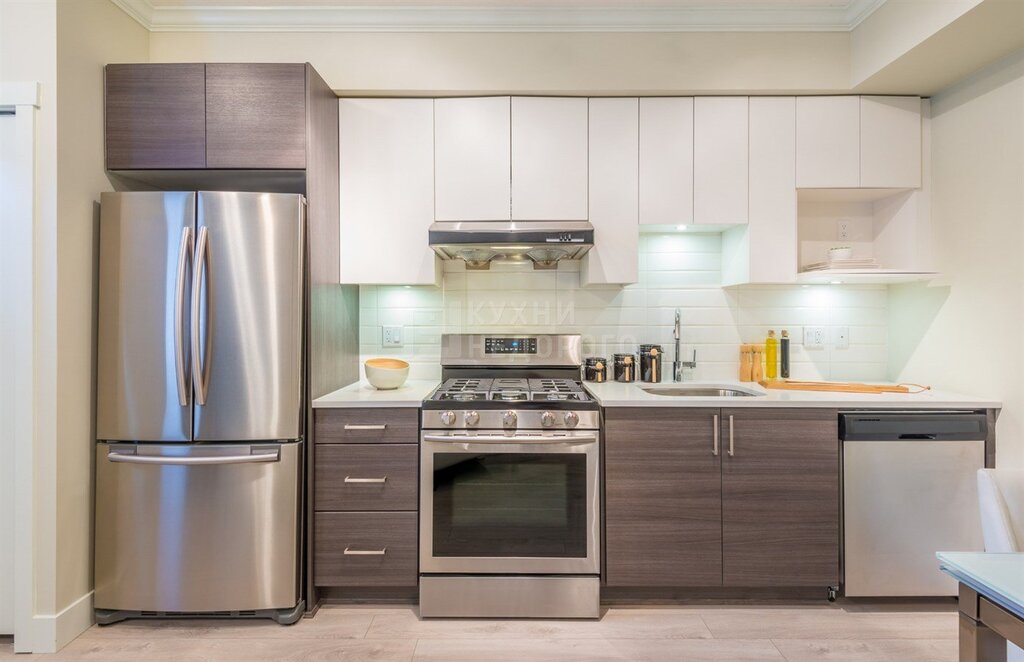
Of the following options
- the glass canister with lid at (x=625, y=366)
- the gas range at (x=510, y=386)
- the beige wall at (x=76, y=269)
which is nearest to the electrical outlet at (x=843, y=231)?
the glass canister with lid at (x=625, y=366)

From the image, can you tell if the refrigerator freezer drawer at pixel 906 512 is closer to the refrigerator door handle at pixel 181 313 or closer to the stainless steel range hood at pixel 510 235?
the stainless steel range hood at pixel 510 235

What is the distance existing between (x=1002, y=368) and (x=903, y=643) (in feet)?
4.06

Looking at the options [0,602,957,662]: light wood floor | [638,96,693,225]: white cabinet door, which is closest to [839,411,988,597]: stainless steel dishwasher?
[0,602,957,662]: light wood floor

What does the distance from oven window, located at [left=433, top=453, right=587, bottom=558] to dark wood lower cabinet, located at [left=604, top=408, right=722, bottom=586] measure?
213mm

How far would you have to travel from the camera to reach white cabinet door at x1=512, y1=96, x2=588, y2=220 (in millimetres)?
2594

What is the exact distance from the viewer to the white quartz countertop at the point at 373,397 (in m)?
2.24

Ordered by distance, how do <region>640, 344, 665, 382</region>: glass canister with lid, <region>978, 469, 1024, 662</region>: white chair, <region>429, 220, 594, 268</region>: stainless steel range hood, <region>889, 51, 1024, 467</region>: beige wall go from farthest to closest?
<region>640, 344, 665, 382</region>: glass canister with lid < <region>429, 220, 594, 268</region>: stainless steel range hood < <region>889, 51, 1024, 467</region>: beige wall < <region>978, 469, 1024, 662</region>: white chair

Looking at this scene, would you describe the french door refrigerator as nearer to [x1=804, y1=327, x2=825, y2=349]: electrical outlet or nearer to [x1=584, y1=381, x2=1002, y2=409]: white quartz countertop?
[x1=584, y1=381, x2=1002, y2=409]: white quartz countertop

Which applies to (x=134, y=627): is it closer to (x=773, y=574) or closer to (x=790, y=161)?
(x=773, y=574)

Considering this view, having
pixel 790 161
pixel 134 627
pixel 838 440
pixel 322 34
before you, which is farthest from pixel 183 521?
pixel 790 161

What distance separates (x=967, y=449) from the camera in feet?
7.23

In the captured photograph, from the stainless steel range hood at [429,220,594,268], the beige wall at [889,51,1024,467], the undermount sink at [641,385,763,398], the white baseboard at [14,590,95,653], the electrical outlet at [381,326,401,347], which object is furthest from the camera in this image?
the electrical outlet at [381,326,401,347]

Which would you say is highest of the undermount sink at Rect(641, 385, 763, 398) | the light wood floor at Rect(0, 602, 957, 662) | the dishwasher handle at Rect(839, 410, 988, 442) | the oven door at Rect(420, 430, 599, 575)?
the undermount sink at Rect(641, 385, 763, 398)

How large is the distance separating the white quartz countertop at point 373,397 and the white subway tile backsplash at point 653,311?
14.7 inches
